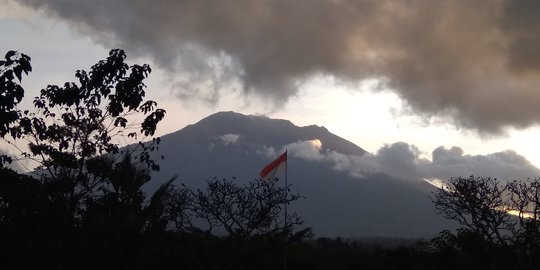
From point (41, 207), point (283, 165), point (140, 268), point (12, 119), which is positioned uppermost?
point (283, 165)

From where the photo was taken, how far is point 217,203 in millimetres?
28625

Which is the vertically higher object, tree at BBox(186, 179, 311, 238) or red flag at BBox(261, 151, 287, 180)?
red flag at BBox(261, 151, 287, 180)

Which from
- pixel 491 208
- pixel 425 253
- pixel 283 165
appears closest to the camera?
pixel 283 165

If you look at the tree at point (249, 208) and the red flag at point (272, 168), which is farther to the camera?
the tree at point (249, 208)

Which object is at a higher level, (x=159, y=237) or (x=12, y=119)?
(x=12, y=119)

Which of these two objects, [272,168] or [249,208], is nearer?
[272,168]

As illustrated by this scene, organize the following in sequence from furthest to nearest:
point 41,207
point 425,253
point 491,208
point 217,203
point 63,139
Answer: point 425,253 < point 217,203 < point 491,208 < point 63,139 < point 41,207

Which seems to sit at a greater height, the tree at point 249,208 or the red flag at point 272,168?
the red flag at point 272,168

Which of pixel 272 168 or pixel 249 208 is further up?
pixel 272 168

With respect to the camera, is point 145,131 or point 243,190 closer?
point 145,131

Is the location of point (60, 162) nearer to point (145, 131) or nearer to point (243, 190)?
point (145, 131)

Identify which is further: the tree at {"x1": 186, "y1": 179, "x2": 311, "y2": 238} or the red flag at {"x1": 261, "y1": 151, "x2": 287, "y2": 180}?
the tree at {"x1": 186, "y1": 179, "x2": 311, "y2": 238}

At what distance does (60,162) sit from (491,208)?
20.6 metres

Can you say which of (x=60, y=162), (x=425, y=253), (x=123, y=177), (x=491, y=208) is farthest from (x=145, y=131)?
(x=425, y=253)
